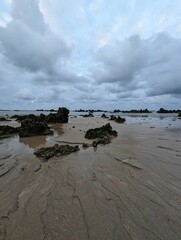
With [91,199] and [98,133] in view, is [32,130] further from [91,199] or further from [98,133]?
[91,199]

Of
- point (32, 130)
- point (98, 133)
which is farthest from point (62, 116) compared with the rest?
point (98, 133)

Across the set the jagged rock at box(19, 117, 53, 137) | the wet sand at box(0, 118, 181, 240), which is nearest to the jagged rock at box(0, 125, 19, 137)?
the jagged rock at box(19, 117, 53, 137)

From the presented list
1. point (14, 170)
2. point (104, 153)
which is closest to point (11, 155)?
point (14, 170)

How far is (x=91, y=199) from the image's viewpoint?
4102 mm

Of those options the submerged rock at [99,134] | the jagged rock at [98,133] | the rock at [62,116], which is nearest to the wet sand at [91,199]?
the submerged rock at [99,134]

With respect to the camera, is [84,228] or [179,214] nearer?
[84,228]

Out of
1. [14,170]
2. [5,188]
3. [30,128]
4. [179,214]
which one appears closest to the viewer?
[179,214]

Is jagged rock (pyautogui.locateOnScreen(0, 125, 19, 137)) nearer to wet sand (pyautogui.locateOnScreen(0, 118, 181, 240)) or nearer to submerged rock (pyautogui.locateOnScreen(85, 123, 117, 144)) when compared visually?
submerged rock (pyautogui.locateOnScreen(85, 123, 117, 144))

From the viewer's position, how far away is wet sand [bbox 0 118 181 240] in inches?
121

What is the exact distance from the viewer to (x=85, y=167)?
6359 mm

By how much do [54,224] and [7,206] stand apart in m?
1.32

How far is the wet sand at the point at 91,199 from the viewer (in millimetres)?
3064

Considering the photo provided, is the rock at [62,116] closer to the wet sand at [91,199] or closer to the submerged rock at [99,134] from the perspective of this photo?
the submerged rock at [99,134]

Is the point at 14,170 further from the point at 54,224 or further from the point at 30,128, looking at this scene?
the point at 30,128
